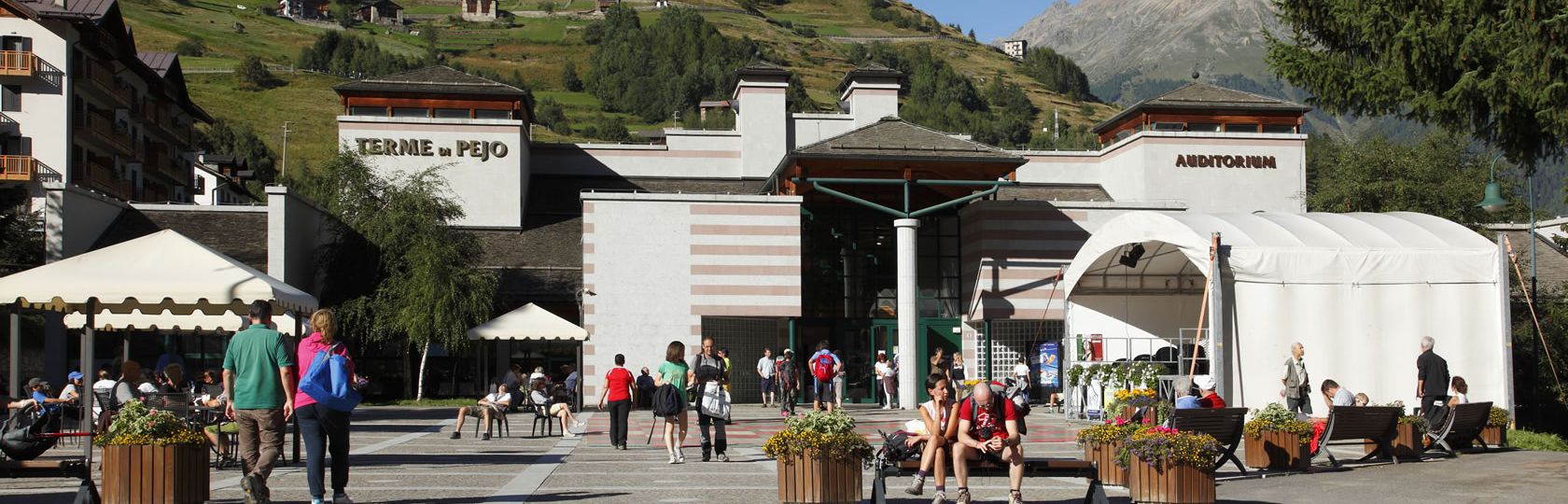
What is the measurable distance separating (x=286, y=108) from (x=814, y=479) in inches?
4598

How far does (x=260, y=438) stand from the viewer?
1146 cm

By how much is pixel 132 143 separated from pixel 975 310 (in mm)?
39930

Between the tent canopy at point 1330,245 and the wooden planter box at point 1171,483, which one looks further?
the tent canopy at point 1330,245

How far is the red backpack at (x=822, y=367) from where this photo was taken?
28.5 metres

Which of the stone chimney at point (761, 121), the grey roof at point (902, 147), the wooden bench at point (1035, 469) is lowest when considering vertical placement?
the wooden bench at point (1035, 469)

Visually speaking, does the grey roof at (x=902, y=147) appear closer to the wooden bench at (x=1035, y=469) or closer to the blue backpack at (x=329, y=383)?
the wooden bench at (x=1035, y=469)

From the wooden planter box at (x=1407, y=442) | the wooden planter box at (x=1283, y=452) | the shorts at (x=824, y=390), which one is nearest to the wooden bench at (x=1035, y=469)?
the wooden planter box at (x=1283, y=452)

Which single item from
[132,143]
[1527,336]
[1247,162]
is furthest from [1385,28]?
[132,143]

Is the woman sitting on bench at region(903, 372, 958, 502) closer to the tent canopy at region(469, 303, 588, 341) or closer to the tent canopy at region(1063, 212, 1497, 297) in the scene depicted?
the tent canopy at region(1063, 212, 1497, 297)

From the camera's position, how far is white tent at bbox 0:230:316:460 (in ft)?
→ 50.8

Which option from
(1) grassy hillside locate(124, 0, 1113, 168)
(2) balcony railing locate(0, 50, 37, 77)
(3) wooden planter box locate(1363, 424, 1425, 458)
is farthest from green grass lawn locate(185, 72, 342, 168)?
(3) wooden planter box locate(1363, 424, 1425, 458)

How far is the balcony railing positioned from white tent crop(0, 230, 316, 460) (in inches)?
1549

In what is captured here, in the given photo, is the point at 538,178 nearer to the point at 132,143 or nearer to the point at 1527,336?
the point at 132,143

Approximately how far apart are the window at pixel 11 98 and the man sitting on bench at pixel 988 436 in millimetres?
48912
